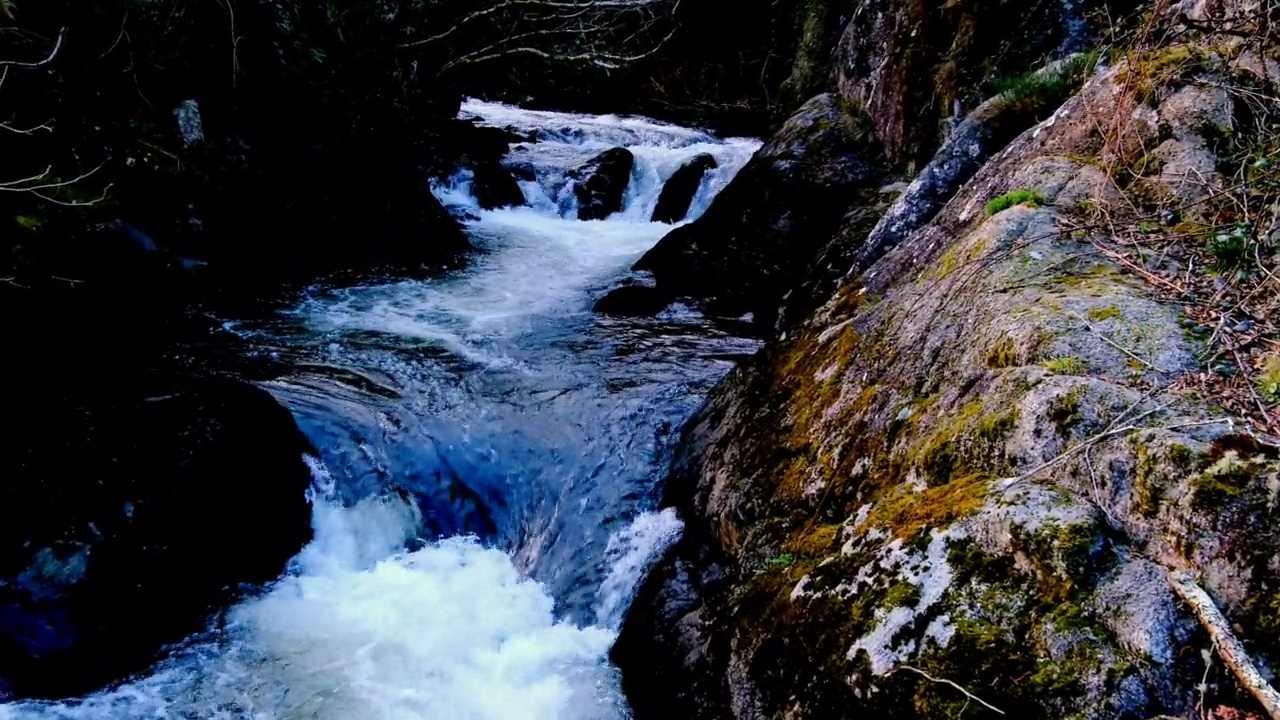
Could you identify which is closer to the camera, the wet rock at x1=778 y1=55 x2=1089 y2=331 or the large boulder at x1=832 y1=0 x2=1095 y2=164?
the wet rock at x1=778 y1=55 x2=1089 y2=331

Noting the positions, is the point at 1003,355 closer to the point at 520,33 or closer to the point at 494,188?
the point at 494,188

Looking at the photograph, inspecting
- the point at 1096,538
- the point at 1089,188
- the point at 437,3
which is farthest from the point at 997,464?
the point at 437,3

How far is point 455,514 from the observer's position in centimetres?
595

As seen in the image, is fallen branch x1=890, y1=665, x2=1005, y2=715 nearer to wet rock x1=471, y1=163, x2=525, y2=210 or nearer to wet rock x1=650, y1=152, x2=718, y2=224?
wet rock x1=650, y1=152, x2=718, y2=224

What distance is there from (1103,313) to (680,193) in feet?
38.0

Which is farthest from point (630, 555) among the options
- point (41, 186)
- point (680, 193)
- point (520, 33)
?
point (520, 33)

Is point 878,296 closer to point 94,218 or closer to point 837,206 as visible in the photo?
point 837,206

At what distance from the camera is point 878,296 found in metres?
5.17

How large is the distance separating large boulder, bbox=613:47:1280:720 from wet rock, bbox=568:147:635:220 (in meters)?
9.73

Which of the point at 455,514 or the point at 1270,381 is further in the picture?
the point at 455,514

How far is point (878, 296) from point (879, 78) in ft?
17.9

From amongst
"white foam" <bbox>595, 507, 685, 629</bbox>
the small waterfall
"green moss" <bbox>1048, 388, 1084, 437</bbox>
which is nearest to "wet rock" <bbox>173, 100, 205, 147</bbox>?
the small waterfall

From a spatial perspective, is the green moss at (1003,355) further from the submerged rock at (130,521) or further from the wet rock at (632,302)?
the wet rock at (632,302)

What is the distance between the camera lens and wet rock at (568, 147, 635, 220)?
14594 mm
